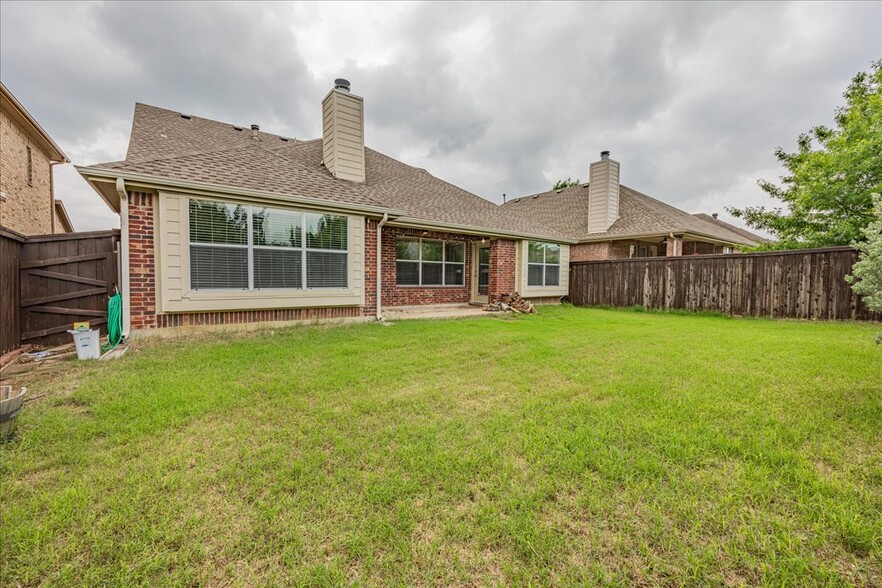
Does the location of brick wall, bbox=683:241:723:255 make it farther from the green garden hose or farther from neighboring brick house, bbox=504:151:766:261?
the green garden hose

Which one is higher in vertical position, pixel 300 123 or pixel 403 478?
pixel 300 123

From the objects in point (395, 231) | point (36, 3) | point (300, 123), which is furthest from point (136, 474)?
point (300, 123)

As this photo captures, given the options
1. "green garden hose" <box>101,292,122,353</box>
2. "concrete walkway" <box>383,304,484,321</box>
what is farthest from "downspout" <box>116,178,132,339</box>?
"concrete walkway" <box>383,304,484,321</box>

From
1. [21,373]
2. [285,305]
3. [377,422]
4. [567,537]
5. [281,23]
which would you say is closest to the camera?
[567,537]

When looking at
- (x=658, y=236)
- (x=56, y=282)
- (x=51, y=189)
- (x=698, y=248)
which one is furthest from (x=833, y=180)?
(x=51, y=189)

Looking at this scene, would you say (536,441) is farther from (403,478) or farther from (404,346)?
(404,346)

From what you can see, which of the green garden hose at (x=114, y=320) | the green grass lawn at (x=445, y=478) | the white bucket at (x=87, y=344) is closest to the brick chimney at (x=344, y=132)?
the green garden hose at (x=114, y=320)

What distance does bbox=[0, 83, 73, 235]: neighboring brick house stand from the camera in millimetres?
8672

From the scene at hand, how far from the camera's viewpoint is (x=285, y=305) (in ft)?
23.5

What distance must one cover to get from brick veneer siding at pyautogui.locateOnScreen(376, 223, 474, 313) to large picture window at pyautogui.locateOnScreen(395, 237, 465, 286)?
0.51 ft

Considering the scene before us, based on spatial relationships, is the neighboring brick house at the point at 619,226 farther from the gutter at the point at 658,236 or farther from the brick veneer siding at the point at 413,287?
the brick veneer siding at the point at 413,287

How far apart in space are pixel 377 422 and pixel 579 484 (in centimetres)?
163

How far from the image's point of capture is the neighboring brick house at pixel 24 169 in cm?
867

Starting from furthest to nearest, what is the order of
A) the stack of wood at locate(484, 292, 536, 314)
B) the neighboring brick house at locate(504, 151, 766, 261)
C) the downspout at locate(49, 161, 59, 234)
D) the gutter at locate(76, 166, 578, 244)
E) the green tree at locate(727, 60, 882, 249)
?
the neighboring brick house at locate(504, 151, 766, 261), the downspout at locate(49, 161, 59, 234), the stack of wood at locate(484, 292, 536, 314), the green tree at locate(727, 60, 882, 249), the gutter at locate(76, 166, 578, 244)
